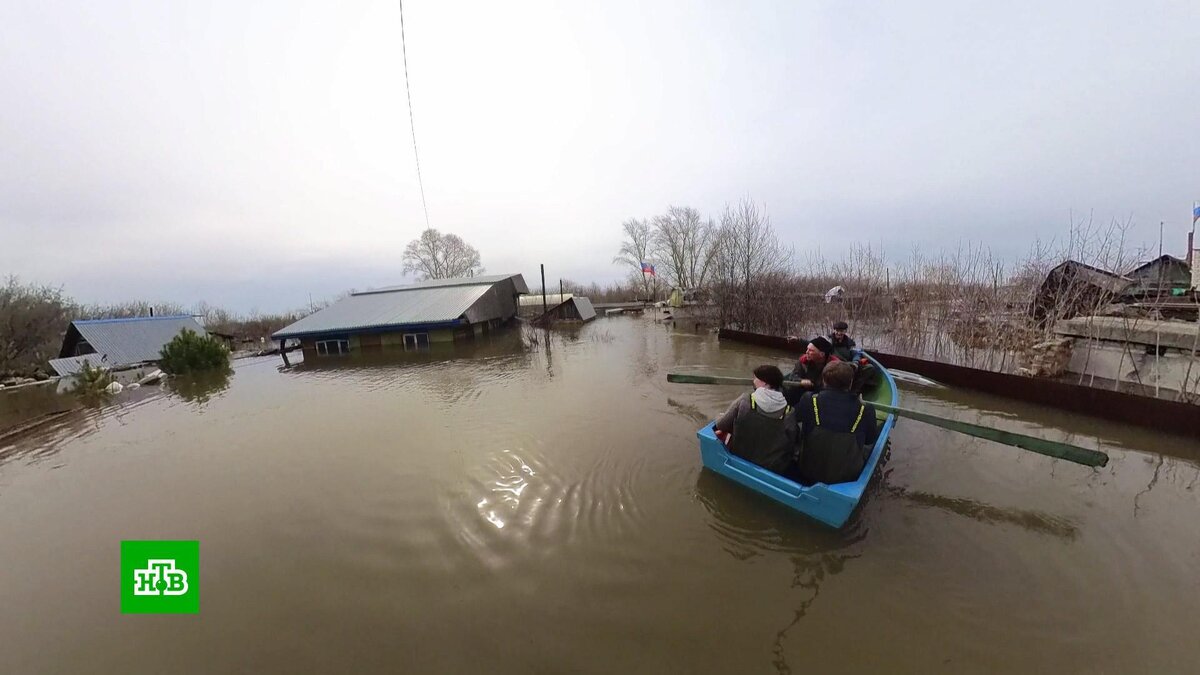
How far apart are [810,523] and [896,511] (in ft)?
3.43

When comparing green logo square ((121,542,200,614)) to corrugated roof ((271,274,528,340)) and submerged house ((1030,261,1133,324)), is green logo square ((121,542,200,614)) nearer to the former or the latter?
submerged house ((1030,261,1133,324))

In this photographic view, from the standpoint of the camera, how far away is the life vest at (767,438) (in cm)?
421

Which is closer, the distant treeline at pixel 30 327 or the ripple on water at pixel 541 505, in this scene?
the ripple on water at pixel 541 505

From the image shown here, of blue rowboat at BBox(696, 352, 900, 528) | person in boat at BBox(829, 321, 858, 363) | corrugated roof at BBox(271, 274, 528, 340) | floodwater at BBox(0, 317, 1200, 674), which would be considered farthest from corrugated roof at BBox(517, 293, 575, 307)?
blue rowboat at BBox(696, 352, 900, 528)

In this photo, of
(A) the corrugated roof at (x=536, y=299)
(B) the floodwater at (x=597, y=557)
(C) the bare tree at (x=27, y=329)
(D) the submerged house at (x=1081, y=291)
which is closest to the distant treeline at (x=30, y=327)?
(C) the bare tree at (x=27, y=329)

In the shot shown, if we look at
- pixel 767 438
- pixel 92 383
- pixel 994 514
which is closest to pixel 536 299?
→ pixel 92 383

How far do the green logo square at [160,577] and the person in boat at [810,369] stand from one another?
669cm

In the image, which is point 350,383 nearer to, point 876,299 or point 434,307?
point 434,307

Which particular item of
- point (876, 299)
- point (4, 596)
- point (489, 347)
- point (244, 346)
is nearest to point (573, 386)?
point (4, 596)

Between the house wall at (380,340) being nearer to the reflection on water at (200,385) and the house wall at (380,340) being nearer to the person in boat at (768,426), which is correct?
the reflection on water at (200,385)

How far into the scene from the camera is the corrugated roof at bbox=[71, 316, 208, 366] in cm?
1692

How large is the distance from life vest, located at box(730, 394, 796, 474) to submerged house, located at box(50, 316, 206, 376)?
2203 cm

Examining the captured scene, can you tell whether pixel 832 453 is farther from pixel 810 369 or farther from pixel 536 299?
pixel 536 299

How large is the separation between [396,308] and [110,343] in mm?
11167
